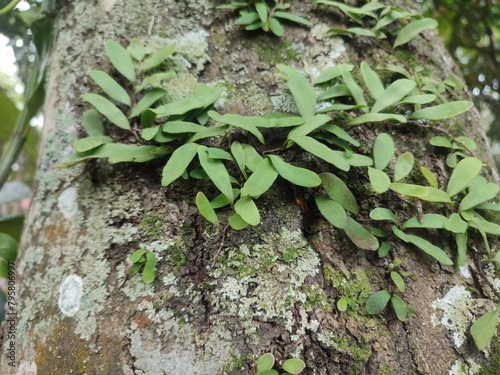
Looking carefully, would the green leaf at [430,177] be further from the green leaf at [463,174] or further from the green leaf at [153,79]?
the green leaf at [153,79]

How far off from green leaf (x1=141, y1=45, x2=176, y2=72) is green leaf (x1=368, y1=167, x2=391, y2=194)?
0.57m

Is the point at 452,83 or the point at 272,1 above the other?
the point at 272,1

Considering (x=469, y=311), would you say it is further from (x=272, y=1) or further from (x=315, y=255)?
(x=272, y=1)

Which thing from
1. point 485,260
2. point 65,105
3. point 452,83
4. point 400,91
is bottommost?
point 485,260

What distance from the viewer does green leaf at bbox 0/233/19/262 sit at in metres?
1.00

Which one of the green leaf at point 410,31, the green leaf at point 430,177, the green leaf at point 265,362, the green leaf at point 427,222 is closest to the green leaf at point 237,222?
the green leaf at point 265,362

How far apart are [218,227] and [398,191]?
1.24ft

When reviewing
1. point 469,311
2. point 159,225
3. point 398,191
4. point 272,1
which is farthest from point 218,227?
point 272,1

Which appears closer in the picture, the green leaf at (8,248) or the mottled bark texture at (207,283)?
the mottled bark texture at (207,283)

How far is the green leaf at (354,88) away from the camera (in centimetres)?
91

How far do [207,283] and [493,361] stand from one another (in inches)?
22.0

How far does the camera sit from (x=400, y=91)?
919 millimetres

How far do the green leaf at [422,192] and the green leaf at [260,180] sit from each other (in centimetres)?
26

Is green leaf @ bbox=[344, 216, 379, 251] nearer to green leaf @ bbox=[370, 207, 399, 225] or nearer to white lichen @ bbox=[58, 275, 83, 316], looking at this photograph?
green leaf @ bbox=[370, 207, 399, 225]
